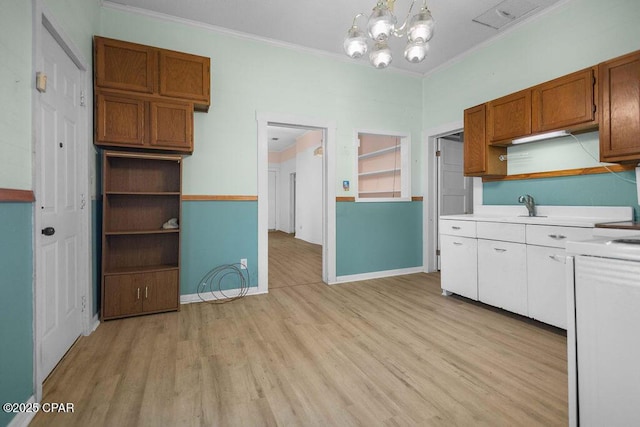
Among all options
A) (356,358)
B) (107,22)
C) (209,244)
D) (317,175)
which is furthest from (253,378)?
(317,175)

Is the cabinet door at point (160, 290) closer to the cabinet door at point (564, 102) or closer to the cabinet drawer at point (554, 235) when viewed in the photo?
the cabinet drawer at point (554, 235)

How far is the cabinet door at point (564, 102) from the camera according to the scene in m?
2.32

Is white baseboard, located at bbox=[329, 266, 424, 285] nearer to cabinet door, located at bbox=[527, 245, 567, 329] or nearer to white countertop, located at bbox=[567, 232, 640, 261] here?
cabinet door, located at bbox=[527, 245, 567, 329]

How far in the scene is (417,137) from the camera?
14.4 feet

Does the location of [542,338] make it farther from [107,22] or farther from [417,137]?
[107,22]

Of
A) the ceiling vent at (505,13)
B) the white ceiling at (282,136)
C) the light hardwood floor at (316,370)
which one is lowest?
the light hardwood floor at (316,370)

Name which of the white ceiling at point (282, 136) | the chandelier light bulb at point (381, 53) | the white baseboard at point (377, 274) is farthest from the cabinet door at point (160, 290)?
the white ceiling at point (282, 136)

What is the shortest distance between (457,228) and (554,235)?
89 cm

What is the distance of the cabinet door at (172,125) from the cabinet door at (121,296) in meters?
1.24

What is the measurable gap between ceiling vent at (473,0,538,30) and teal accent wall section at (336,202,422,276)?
230 centimetres

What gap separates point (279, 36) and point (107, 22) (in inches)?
66.9

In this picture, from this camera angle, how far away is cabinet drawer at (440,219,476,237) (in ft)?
9.61

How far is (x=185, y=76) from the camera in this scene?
278 centimetres

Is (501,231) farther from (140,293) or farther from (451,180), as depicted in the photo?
(140,293)
